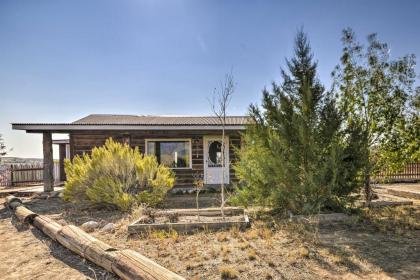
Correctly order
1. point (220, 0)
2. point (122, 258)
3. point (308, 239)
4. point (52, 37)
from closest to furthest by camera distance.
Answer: point (122, 258), point (308, 239), point (220, 0), point (52, 37)

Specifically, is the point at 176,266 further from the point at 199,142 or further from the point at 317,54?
the point at 199,142

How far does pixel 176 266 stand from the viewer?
3725mm

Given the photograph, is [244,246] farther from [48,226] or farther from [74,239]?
[48,226]

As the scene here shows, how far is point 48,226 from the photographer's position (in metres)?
5.70

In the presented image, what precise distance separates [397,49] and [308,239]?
6539mm

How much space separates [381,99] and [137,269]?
7.95 meters

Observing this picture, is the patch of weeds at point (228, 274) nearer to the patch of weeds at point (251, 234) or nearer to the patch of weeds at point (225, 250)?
the patch of weeds at point (225, 250)

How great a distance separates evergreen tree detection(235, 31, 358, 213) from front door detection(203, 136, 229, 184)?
5828 millimetres

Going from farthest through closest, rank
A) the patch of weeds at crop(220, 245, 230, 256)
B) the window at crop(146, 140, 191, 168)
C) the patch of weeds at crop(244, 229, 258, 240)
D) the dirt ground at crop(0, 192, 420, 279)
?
the window at crop(146, 140, 191, 168), the patch of weeds at crop(244, 229, 258, 240), the patch of weeds at crop(220, 245, 230, 256), the dirt ground at crop(0, 192, 420, 279)

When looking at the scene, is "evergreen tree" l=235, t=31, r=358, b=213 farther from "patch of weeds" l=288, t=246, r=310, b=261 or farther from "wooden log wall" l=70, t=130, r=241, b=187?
"wooden log wall" l=70, t=130, r=241, b=187

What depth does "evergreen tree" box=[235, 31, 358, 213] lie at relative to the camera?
6113 millimetres

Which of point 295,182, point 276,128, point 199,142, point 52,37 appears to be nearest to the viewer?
point 295,182

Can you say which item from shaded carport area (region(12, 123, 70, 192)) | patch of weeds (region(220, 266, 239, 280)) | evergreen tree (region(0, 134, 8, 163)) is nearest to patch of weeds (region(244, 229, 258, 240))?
patch of weeds (region(220, 266, 239, 280))

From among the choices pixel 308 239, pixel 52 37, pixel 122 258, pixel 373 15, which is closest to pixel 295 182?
pixel 308 239
